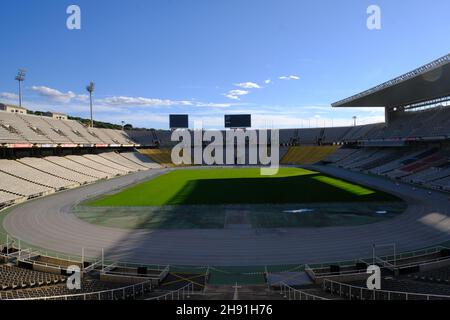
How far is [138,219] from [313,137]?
72.5 m

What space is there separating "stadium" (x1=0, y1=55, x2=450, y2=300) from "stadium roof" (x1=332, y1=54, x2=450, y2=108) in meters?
0.22

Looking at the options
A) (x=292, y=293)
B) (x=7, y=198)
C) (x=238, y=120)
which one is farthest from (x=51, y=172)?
(x=238, y=120)

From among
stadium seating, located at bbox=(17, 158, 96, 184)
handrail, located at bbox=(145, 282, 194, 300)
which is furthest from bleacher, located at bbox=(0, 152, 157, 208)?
handrail, located at bbox=(145, 282, 194, 300)

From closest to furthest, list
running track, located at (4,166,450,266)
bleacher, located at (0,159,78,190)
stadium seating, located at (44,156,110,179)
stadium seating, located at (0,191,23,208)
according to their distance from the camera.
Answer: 1. running track, located at (4,166,450,266)
2. stadium seating, located at (0,191,23,208)
3. bleacher, located at (0,159,78,190)
4. stadium seating, located at (44,156,110,179)

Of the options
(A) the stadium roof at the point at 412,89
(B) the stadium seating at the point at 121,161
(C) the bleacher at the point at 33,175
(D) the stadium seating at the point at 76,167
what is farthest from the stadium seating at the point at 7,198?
(A) the stadium roof at the point at 412,89

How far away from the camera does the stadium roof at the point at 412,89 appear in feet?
123

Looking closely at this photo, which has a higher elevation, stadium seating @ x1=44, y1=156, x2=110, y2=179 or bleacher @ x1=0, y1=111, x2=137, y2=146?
bleacher @ x1=0, y1=111, x2=137, y2=146

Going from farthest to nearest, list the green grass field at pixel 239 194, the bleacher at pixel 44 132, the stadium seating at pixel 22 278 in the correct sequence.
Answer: the bleacher at pixel 44 132 < the green grass field at pixel 239 194 < the stadium seating at pixel 22 278

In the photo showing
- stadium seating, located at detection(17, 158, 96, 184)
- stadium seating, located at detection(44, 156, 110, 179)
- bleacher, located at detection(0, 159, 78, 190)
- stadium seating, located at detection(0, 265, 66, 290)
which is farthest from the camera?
stadium seating, located at detection(44, 156, 110, 179)

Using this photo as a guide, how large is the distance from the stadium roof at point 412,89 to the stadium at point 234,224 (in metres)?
0.22

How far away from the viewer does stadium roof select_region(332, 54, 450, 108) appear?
37.6 meters

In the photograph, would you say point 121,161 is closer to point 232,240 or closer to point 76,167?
point 76,167

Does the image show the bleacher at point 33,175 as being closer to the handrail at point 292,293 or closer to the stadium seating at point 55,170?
the stadium seating at point 55,170

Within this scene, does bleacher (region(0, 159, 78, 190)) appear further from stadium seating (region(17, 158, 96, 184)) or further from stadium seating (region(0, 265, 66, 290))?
stadium seating (region(0, 265, 66, 290))
